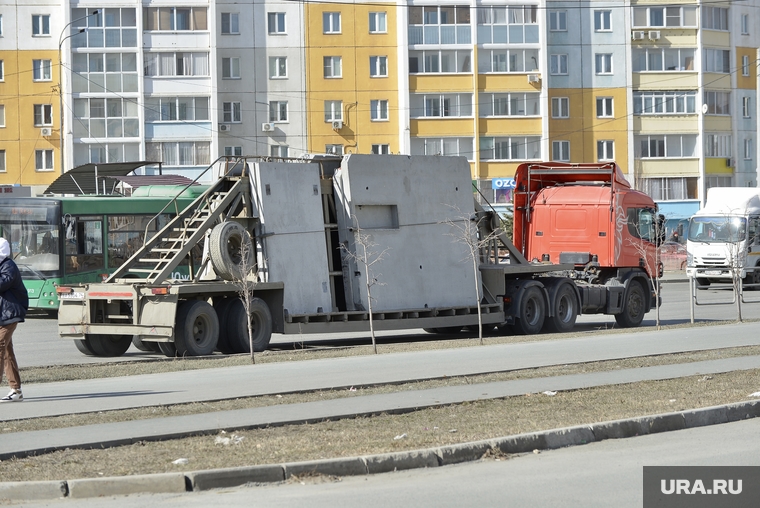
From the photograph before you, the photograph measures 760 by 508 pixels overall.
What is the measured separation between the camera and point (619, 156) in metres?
69.3

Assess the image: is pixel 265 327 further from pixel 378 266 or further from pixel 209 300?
pixel 378 266

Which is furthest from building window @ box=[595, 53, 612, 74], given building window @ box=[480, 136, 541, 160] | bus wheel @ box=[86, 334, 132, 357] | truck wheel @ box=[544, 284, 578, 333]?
bus wheel @ box=[86, 334, 132, 357]

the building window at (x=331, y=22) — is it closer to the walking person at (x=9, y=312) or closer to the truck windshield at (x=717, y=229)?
the truck windshield at (x=717, y=229)

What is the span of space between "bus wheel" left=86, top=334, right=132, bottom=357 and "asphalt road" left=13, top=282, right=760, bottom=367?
194mm

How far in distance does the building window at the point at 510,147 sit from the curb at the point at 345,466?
189 feet

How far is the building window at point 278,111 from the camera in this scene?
65750 mm

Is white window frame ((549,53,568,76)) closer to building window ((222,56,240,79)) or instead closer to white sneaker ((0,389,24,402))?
building window ((222,56,240,79))

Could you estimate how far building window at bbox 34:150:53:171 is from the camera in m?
64.0

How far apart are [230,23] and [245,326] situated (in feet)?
156

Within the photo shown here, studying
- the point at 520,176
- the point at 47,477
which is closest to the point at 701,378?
the point at 47,477

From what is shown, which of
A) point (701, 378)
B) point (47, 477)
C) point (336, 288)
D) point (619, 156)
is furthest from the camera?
point (619, 156)

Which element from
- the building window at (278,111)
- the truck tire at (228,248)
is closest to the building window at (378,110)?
the building window at (278,111)

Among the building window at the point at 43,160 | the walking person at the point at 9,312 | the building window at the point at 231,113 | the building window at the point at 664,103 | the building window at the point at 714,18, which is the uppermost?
Result: the building window at the point at 714,18

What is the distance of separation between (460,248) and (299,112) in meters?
42.8
